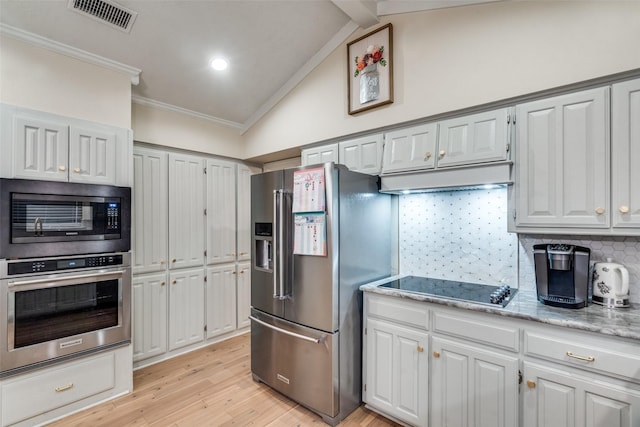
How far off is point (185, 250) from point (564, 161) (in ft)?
11.5

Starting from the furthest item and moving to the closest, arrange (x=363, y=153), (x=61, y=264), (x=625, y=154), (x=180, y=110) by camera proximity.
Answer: (x=180, y=110), (x=363, y=153), (x=61, y=264), (x=625, y=154)

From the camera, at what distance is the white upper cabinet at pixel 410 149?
223 centimetres

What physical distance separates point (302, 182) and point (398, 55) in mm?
1322

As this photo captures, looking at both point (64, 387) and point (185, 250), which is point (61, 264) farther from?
point (185, 250)

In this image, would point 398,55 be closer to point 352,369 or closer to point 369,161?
point 369,161

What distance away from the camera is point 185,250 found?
342 cm

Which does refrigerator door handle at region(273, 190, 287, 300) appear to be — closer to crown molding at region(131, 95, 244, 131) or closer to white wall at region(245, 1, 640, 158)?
white wall at region(245, 1, 640, 158)

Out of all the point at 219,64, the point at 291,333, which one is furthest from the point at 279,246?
the point at 219,64

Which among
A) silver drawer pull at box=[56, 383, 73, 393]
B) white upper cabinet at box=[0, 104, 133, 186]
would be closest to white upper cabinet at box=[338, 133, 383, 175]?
white upper cabinet at box=[0, 104, 133, 186]

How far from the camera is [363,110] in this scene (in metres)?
2.64

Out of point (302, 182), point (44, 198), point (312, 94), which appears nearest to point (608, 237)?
point (302, 182)

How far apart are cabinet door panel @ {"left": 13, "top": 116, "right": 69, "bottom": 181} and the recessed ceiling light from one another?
4.39 ft

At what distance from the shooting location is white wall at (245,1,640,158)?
1640 mm

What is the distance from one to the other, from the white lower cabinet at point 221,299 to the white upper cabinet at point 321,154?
5.83 feet
